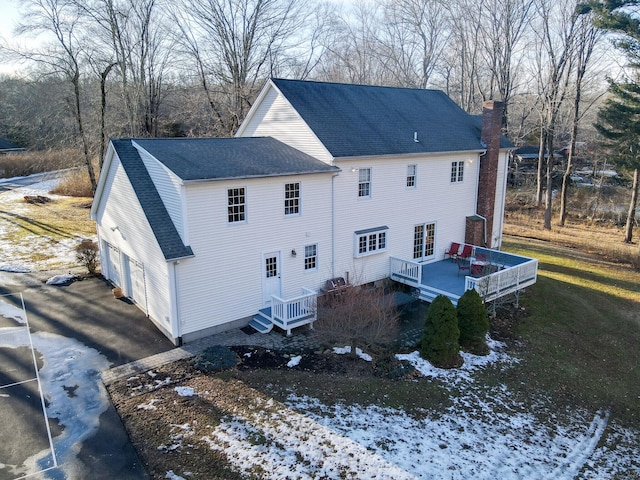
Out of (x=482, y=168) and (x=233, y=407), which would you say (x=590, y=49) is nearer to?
(x=482, y=168)

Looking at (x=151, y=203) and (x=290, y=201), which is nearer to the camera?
(x=151, y=203)

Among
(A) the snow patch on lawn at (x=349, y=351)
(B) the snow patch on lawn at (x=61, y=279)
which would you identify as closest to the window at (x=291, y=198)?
(A) the snow patch on lawn at (x=349, y=351)

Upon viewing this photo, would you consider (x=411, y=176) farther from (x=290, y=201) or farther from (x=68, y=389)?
(x=68, y=389)

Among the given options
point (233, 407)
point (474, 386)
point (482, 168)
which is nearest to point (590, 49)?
point (482, 168)

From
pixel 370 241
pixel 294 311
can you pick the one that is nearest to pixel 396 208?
pixel 370 241

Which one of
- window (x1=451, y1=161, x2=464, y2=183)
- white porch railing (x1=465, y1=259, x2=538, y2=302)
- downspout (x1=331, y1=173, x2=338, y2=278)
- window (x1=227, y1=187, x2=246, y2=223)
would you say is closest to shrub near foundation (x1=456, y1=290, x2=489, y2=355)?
white porch railing (x1=465, y1=259, x2=538, y2=302)
